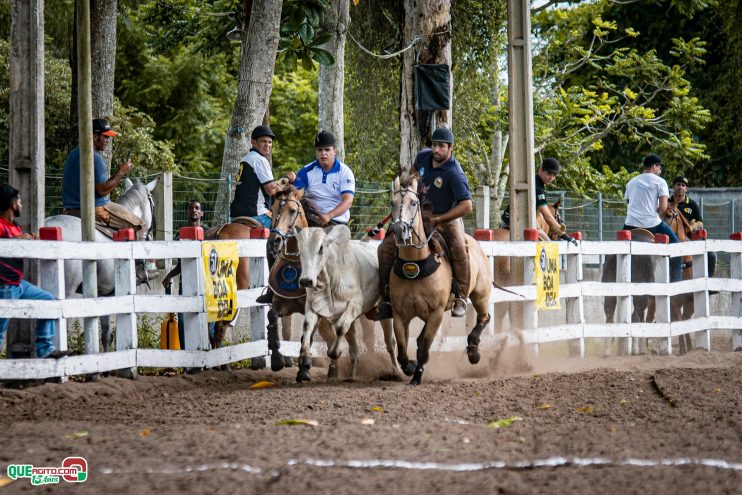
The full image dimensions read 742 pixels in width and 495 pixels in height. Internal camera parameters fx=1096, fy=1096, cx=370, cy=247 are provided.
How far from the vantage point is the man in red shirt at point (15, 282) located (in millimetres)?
9938

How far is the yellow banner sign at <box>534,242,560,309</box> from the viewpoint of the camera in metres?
14.8

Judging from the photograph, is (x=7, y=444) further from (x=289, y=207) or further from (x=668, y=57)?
(x=668, y=57)

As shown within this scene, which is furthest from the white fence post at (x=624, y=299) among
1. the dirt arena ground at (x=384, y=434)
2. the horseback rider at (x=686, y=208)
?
the dirt arena ground at (x=384, y=434)

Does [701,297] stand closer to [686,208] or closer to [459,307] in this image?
[686,208]

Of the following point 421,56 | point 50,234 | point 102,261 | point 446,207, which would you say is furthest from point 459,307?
point 421,56

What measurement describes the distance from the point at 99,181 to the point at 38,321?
2.73 m

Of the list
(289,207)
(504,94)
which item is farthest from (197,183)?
(504,94)

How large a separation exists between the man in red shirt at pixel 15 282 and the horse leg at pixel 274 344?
2.07 meters

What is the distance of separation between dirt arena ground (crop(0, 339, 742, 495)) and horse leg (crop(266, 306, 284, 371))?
29 centimetres

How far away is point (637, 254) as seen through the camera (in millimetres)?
16141

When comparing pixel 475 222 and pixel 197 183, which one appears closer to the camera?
pixel 197 183

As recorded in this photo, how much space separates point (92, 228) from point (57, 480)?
5183 mm

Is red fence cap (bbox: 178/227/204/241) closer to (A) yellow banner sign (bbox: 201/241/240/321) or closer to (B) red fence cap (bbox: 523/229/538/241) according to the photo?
(A) yellow banner sign (bbox: 201/241/240/321)

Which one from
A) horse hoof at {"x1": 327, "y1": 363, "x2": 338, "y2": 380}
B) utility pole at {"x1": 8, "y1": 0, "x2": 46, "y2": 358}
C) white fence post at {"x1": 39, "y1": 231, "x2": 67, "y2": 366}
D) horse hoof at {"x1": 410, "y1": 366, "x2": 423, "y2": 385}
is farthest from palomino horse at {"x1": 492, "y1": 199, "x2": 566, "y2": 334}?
white fence post at {"x1": 39, "y1": 231, "x2": 67, "y2": 366}
